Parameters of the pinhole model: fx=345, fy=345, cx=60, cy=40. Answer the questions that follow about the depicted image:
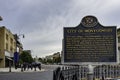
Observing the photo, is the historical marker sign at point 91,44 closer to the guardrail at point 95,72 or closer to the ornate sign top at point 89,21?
the ornate sign top at point 89,21

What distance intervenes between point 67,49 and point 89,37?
1289 millimetres

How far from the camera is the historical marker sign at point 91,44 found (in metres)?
17.6

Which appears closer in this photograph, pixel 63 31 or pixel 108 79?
pixel 63 31

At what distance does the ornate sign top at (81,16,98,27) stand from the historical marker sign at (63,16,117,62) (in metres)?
0.06

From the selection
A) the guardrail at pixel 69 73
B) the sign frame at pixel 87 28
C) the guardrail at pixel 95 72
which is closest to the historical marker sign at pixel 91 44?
the sign frame at pixel 87 28

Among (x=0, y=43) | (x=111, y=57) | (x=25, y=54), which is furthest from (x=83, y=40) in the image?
(x=25, y=54)

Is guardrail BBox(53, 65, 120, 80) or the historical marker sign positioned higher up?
the historical marker sign

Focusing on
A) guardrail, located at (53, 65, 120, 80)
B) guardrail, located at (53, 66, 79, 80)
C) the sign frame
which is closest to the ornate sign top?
the sign frame

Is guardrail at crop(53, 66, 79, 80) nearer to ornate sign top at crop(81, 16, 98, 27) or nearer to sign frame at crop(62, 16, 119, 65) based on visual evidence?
sign frame at crop(62, 16, 119, 65)

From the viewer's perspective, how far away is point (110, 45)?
17.6 metres

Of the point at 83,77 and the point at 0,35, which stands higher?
the point at 0,35

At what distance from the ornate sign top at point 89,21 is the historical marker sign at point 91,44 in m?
0.06

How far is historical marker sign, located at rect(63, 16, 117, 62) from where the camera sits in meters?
17.6

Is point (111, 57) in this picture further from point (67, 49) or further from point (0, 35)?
point (0, 35)
